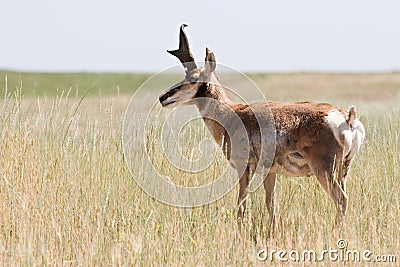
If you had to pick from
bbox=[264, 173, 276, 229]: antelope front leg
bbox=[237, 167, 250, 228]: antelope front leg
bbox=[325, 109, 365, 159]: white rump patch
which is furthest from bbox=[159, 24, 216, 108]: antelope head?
bbox=[325, 109, 365, 159]: white rump patch

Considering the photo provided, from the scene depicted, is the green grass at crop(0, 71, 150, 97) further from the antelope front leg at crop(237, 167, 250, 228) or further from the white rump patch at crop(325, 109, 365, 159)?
the white rump patch at crop(325, 109, 365, 159)

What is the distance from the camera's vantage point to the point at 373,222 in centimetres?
590

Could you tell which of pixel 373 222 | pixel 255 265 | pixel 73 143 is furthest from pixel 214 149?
pixel 255 265

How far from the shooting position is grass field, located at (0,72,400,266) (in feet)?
17.3

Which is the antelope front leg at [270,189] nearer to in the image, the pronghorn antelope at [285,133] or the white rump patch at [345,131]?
the pronghorn antelope at [285,133]

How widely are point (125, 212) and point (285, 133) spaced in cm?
160


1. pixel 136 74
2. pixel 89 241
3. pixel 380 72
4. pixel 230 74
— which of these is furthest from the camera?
pixel 136 74

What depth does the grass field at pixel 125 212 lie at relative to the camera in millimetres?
5281

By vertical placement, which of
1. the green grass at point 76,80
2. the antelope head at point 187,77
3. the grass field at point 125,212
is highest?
the green grass at point 76,80

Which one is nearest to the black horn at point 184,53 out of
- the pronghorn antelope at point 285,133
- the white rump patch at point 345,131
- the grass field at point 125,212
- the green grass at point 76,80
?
the pronghorn antelope at point 285,133

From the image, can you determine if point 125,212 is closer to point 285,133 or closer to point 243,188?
point 243,188

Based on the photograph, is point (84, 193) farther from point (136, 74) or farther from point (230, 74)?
point (136, 74)

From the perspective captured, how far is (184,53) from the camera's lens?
22.2ft

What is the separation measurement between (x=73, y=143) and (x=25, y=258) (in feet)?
5.93
